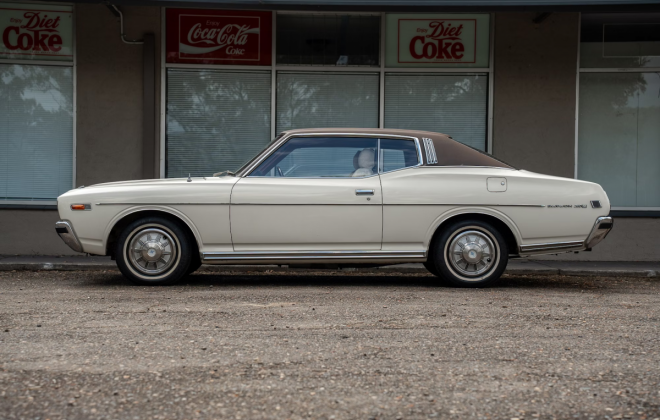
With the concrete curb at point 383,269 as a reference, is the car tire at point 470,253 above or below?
above

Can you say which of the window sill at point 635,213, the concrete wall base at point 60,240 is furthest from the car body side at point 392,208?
the window sill at point 635,213

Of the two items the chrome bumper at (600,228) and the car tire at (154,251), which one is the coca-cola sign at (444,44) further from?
the car tire at (154,251)

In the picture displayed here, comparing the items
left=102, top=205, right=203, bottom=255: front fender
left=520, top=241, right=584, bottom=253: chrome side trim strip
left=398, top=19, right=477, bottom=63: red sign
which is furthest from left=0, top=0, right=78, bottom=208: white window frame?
left=520, top=241, right=584, bottom=253: chrome side trim strip

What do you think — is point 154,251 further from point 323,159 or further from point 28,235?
point 28,235

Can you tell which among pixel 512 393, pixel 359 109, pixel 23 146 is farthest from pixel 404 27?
pixel 512 393

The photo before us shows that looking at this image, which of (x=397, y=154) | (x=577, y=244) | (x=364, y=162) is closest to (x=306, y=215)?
(x=364, y=162)

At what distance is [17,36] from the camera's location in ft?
37.6

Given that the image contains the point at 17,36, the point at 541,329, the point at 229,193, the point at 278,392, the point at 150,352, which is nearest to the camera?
the point at 278,392

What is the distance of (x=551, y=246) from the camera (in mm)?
7473

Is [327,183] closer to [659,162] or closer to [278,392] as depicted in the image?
[278,392]

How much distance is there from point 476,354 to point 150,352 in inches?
71.2

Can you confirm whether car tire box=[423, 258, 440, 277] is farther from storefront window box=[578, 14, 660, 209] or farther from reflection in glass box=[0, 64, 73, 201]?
reflection in glass box=[0, 64, 73, 201]

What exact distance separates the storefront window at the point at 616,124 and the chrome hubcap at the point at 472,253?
4.97 m

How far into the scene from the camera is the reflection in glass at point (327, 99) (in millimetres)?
11758
